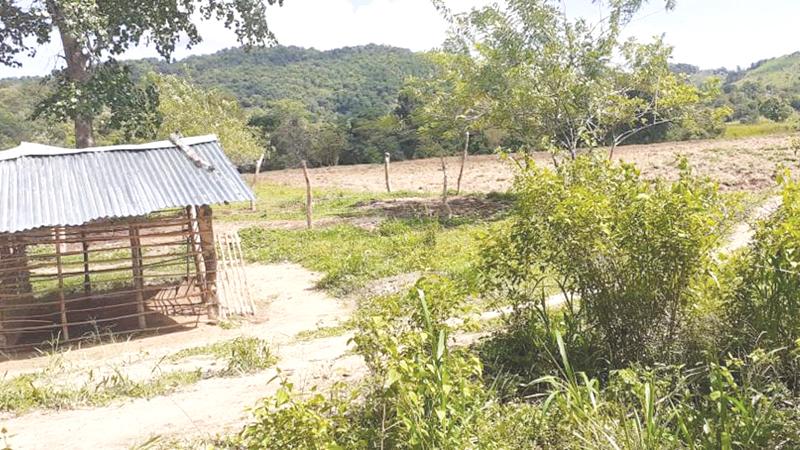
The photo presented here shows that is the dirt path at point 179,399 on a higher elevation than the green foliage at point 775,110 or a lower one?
lower

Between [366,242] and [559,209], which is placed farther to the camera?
[366,242]

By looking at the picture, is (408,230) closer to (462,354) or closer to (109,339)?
(109,339)

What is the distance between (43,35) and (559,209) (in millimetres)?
15904

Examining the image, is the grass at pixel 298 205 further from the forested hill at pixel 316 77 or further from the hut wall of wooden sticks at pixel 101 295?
the forested hill at pixel 316 77

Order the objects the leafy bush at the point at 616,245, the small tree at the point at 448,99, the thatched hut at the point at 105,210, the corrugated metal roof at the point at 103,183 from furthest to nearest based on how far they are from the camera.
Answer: the small tree at the point at 448,99
the thatched hut at the point at 105,210
the corrugated metal roof at the point at 103,183
the leafy bush at the point at 616,245

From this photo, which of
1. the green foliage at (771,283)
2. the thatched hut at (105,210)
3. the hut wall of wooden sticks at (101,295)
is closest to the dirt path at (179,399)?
the hut wall of wooden sticks at (101,295)

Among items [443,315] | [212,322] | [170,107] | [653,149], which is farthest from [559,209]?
[653,149]

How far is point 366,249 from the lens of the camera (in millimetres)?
14141

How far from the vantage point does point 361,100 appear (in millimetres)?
86250

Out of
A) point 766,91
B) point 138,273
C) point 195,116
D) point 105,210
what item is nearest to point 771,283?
point 105,210

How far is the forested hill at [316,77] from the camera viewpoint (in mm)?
85375

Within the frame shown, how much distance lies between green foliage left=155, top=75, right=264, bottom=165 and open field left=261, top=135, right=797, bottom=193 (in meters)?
5.44

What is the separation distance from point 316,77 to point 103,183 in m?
94.1

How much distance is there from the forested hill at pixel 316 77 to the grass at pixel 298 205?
48.3 metres
